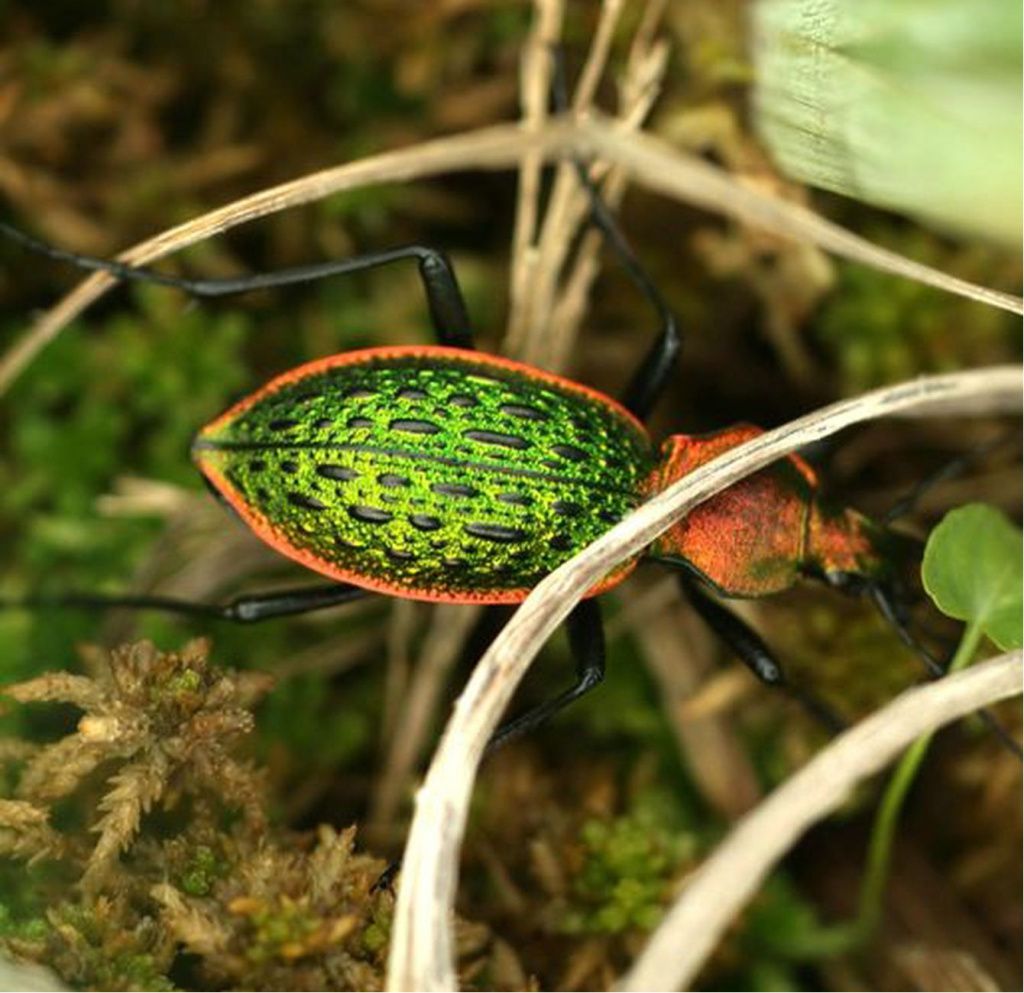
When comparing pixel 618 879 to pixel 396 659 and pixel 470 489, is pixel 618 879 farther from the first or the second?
pixel 470 489

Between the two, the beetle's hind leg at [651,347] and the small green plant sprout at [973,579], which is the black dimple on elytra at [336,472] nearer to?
the beetle's hind leg at [651,347]

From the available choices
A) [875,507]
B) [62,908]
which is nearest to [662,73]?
[875,507]

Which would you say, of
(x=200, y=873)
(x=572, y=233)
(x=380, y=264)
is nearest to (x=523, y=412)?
(x=380, y=264)

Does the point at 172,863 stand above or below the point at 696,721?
above

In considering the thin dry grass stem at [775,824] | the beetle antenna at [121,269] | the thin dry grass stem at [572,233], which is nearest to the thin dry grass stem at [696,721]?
the thin dry grass stem at [572,233]

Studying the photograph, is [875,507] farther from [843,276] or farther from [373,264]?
[373,264]

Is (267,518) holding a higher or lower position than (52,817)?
higher

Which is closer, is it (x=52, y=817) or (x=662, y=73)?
(x=52, y=817)
